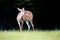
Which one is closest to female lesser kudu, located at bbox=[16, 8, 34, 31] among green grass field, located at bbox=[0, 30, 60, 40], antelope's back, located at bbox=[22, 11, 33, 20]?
antelope's back, located at bbox=[22, 11, 33, 20]

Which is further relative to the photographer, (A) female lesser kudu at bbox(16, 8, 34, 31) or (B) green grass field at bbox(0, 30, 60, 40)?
(A) female lesser kudu at bbox(16, 8, 34, 31)

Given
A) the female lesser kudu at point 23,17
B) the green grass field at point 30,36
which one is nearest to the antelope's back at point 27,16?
the female lesser kudu at point 23,17

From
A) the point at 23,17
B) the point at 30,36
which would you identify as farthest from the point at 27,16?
the point at 30,36

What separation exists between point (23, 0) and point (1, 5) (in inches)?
11.1

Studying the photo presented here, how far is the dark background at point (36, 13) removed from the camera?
9.45ft

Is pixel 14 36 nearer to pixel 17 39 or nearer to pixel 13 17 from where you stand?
pixel 17 39

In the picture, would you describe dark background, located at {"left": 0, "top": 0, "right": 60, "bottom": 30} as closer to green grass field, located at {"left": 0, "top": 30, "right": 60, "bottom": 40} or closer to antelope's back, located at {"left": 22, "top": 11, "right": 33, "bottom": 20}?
antelope's back, located at {"left": 22, "top": 11, "right": 33, "bottom": 20}

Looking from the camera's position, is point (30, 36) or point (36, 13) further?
point (36, 13)

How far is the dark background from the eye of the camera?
2.88 meters

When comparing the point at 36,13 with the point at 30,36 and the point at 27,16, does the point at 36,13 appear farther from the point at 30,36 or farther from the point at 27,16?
the point at 30,36

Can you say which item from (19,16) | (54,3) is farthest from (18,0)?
(54,3)

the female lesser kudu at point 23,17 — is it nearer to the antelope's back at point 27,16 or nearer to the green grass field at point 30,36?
the antelope's back at point 27,16

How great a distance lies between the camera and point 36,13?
288 centimetres

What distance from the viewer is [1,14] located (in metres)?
2.88
